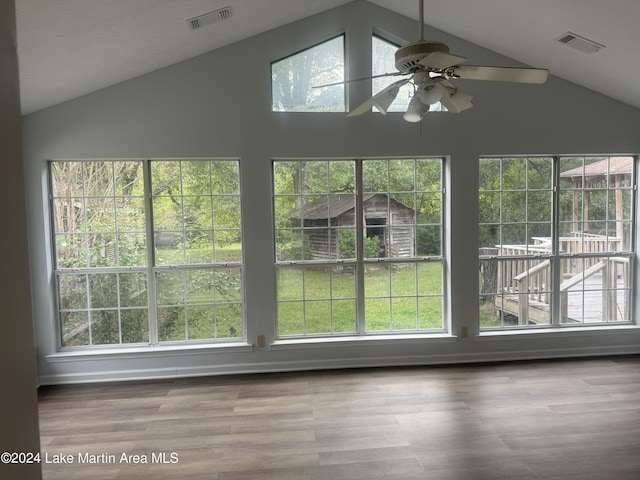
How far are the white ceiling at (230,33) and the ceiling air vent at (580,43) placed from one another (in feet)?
0.17

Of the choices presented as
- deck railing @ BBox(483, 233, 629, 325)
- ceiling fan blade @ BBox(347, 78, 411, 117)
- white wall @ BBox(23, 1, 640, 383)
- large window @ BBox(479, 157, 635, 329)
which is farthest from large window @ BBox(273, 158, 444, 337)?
ceiling fan blade @ BBox(347, 78, 411, 117)

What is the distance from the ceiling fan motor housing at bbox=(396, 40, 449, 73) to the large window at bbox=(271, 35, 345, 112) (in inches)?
78.2

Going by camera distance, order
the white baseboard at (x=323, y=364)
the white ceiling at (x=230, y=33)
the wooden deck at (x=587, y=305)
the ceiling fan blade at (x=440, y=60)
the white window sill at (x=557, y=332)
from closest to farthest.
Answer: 1. the ceiling fan blade at (x=440, y=60)
2. the white ceiling at (x=230, y=33)
3. the white baseboard at (x=323, y=364)
4. the white window sill at (x=557, y=332)
5. the wooden deck at (x=587, y=305)

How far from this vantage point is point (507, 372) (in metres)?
3.92

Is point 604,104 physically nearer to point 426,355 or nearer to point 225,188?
point 426,355

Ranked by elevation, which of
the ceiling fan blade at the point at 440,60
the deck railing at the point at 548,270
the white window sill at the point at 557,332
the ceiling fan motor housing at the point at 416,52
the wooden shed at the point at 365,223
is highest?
the ceiling fan motor housing at the point at 416,52

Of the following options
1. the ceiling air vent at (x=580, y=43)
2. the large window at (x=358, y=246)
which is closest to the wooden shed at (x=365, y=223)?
the large window at (x=358, y=246)

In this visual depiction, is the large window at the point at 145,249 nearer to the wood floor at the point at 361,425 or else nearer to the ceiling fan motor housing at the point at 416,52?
the wood floor at the point at 361,425

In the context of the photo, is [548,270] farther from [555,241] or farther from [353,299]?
[353,299]

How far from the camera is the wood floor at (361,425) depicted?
2.52 m

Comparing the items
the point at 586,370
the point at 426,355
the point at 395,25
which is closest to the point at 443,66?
the point at 395,25

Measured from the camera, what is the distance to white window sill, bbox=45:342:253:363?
383 cm

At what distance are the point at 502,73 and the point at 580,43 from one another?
71.3 inches

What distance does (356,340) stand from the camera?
4.08 metres
